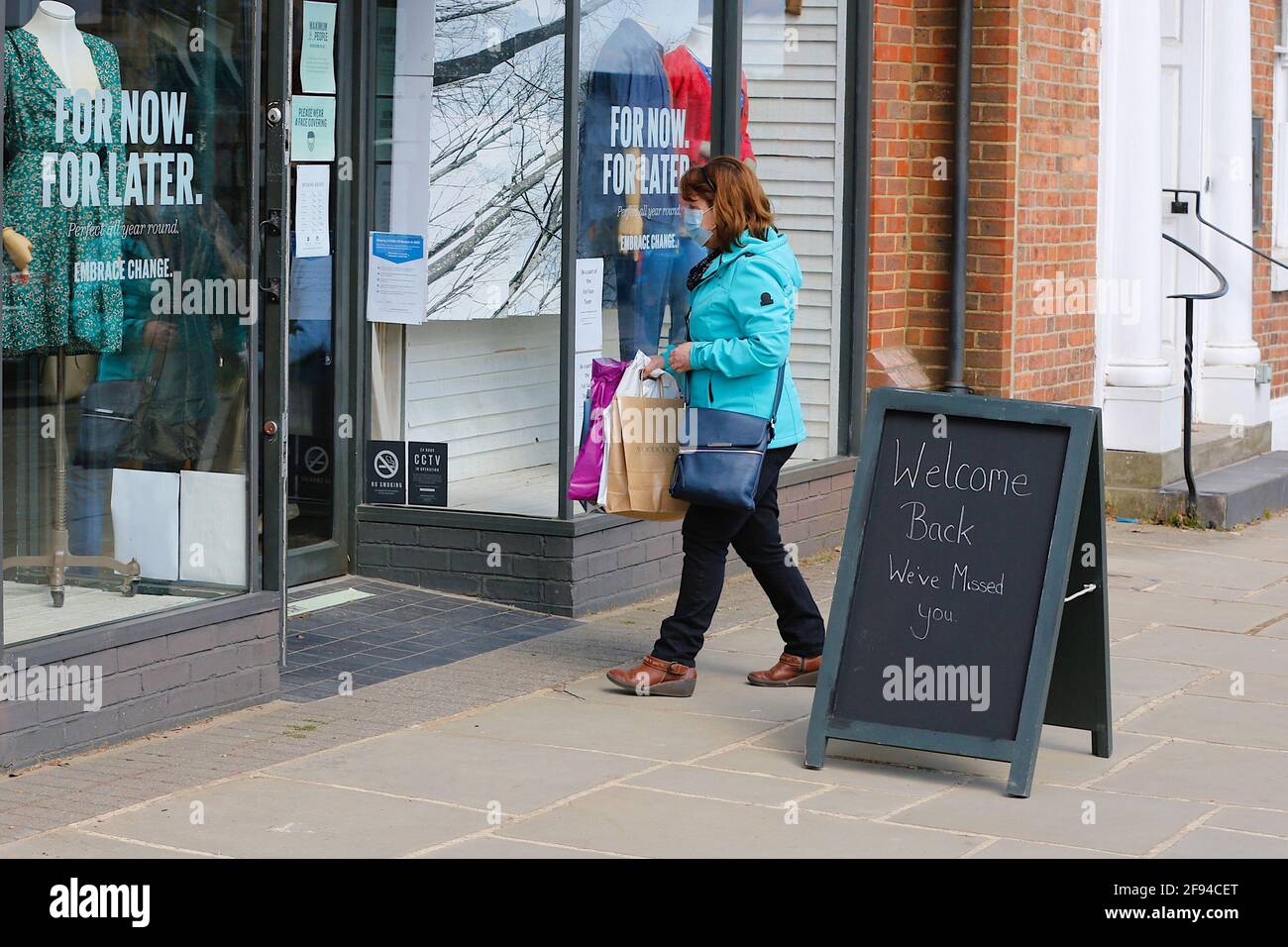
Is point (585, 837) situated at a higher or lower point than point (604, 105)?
lower

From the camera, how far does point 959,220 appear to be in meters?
10.4

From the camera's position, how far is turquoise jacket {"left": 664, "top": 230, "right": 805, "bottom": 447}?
6387mm

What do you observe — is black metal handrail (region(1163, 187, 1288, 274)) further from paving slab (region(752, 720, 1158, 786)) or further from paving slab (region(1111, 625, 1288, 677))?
paving slab (region(752, 720, 1158, 786))

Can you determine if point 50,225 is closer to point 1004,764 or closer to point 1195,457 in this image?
point 1004,764

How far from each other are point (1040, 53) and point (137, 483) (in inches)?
248

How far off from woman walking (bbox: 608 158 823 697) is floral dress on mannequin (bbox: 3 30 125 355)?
1.90 m

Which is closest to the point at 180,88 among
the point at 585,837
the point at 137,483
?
the point at 137,483

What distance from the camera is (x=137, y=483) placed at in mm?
6477

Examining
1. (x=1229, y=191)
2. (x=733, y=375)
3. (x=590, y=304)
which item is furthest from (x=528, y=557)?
(x=1229, y=191)

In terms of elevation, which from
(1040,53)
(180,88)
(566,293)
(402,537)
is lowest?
(402,537)

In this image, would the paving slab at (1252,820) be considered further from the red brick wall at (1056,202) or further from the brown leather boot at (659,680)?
the red brick wall at (1056,202)

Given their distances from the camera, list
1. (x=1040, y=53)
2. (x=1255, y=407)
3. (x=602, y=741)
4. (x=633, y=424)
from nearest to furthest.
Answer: (x=602, y=741), (x=633, y=424), (x=1040, y=53), (x=1255, y=407)

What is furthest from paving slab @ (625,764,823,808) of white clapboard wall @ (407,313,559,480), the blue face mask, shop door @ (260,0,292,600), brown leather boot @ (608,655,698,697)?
the blue face mask

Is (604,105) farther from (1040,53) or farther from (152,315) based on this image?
(1040,53)
